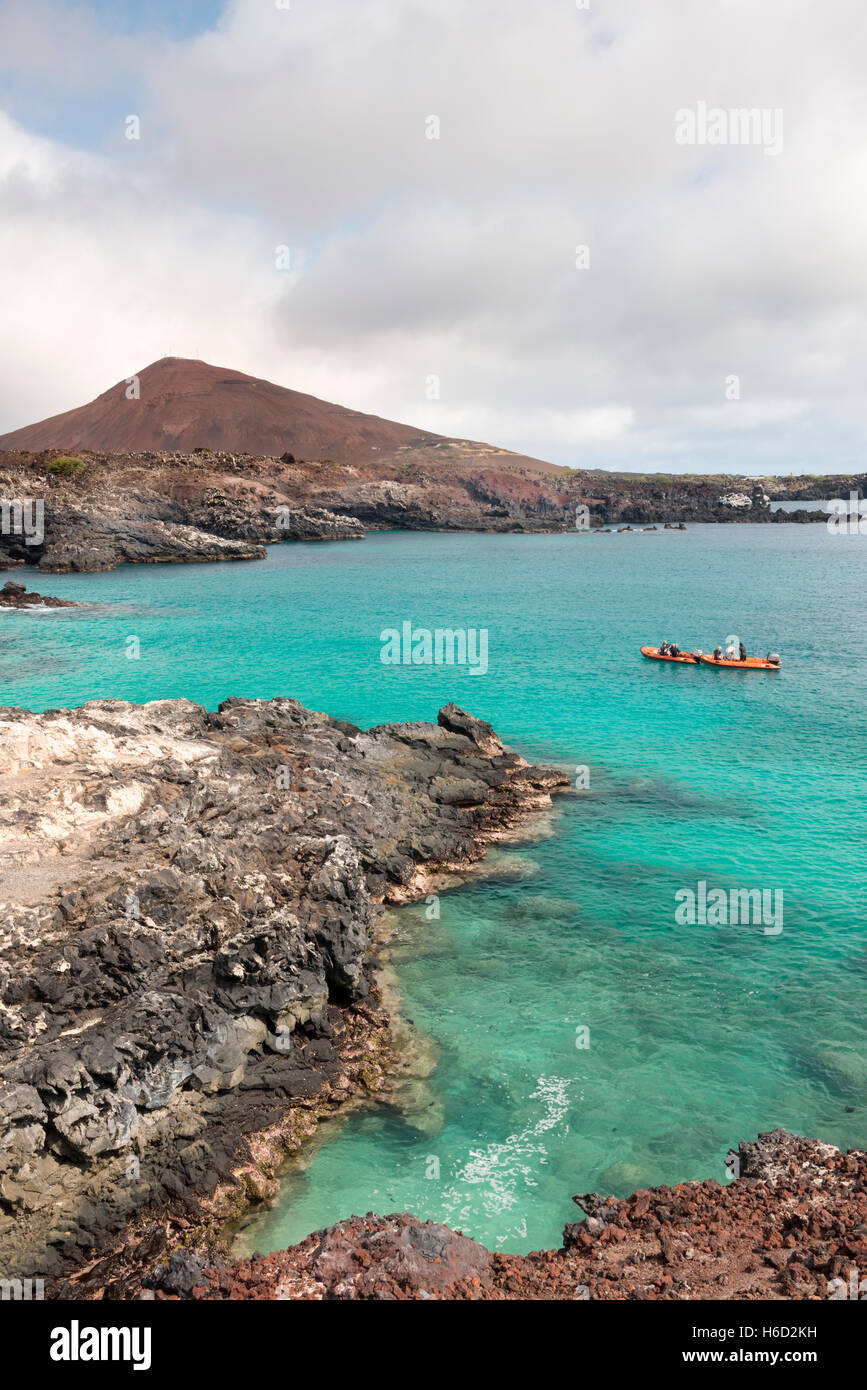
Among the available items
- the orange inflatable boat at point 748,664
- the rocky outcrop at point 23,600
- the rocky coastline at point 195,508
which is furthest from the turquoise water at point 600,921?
the rocky coastline at point 195,508

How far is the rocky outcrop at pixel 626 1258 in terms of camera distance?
11.4m

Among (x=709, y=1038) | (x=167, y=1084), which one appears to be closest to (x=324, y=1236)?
(x=167, y=1084)

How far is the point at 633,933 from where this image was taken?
979 inches

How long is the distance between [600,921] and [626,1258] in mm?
13272

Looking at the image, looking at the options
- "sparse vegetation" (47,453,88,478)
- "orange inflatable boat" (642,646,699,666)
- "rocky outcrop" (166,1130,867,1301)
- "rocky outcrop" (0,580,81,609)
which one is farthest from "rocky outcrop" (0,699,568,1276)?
"sparse vegetation" (47,453,88,478)

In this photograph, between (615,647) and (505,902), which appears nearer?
(505,902)

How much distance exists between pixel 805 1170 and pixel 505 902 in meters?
12.8

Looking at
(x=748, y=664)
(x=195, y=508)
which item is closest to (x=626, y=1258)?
(x=748, y=664)

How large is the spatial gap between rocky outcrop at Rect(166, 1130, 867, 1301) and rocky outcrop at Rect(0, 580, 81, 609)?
251ft

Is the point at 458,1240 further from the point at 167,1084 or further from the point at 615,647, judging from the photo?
the point at 615,647

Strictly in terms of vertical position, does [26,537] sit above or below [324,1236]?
above

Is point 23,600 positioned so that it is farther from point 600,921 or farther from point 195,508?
point 600,921

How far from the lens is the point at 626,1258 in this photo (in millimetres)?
12586
